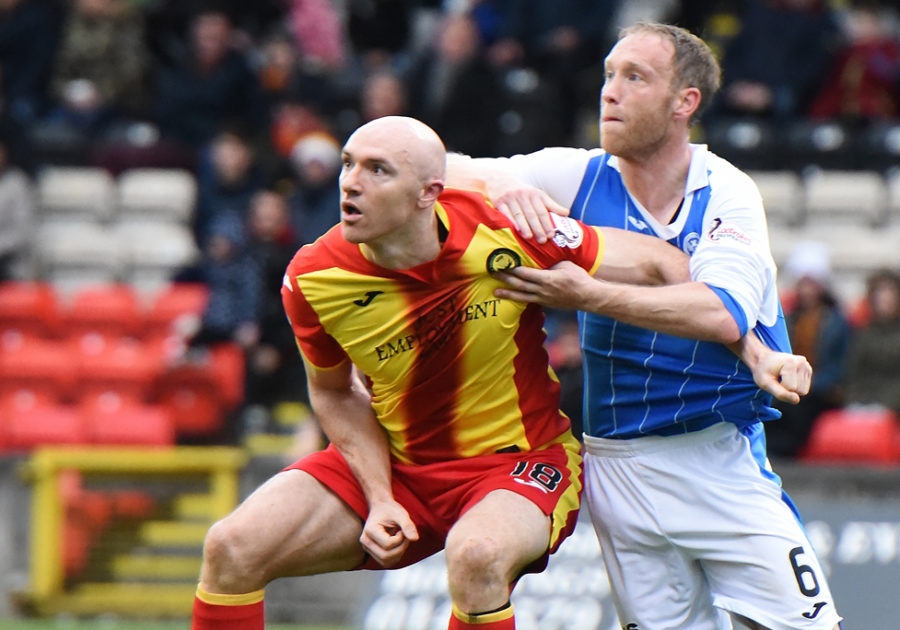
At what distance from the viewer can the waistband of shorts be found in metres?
5.43

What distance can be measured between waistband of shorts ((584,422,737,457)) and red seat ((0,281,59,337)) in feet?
24.6

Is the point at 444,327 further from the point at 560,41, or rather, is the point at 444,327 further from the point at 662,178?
the point at 560,41

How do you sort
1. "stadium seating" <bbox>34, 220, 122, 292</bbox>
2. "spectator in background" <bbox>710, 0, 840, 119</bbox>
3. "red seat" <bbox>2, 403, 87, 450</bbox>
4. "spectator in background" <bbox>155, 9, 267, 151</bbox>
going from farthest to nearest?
"spectator in background" <bbox>155, 9, 267, 151</bbox> < "stadium seating" <bbox>34, 220, 122, 292</bbox> < "spectator in background" <bbox>710, 0, 840, 119</bbox> < "red seat" <bbox>2, 403, 87, 450</bbox>

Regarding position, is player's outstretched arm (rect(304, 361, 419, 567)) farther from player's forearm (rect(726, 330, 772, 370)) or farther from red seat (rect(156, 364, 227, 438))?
red seat (rect(156, 364, 227, 438))

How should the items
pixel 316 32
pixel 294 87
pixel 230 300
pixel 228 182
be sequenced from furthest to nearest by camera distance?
pixel 316 32
pixel 294 87
pixel 228 182
pixel 230 300

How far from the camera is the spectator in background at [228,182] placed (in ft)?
40.8

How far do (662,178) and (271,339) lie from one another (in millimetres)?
6055

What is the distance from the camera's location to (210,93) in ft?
44.4

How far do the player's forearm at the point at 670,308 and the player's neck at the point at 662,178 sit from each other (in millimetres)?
464

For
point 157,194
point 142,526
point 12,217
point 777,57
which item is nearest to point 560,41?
point 777,57

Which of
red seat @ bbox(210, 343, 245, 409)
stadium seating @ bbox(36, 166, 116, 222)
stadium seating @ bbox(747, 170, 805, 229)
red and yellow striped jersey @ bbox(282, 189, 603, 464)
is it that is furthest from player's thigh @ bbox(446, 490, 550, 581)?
stadium seating @ bbox(36, 166, 116, 222)

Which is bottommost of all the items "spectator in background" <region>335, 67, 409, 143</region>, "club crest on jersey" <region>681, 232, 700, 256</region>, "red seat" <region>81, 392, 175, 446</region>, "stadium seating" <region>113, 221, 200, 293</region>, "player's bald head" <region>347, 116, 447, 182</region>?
"red seat" <region>81, 392, 175, 446</region>

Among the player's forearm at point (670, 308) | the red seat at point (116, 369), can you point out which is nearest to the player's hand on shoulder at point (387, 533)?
the player's forearm at point (670, 308)

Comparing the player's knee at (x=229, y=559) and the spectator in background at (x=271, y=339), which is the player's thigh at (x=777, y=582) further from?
the spectator in background at (x=271, y=339)
